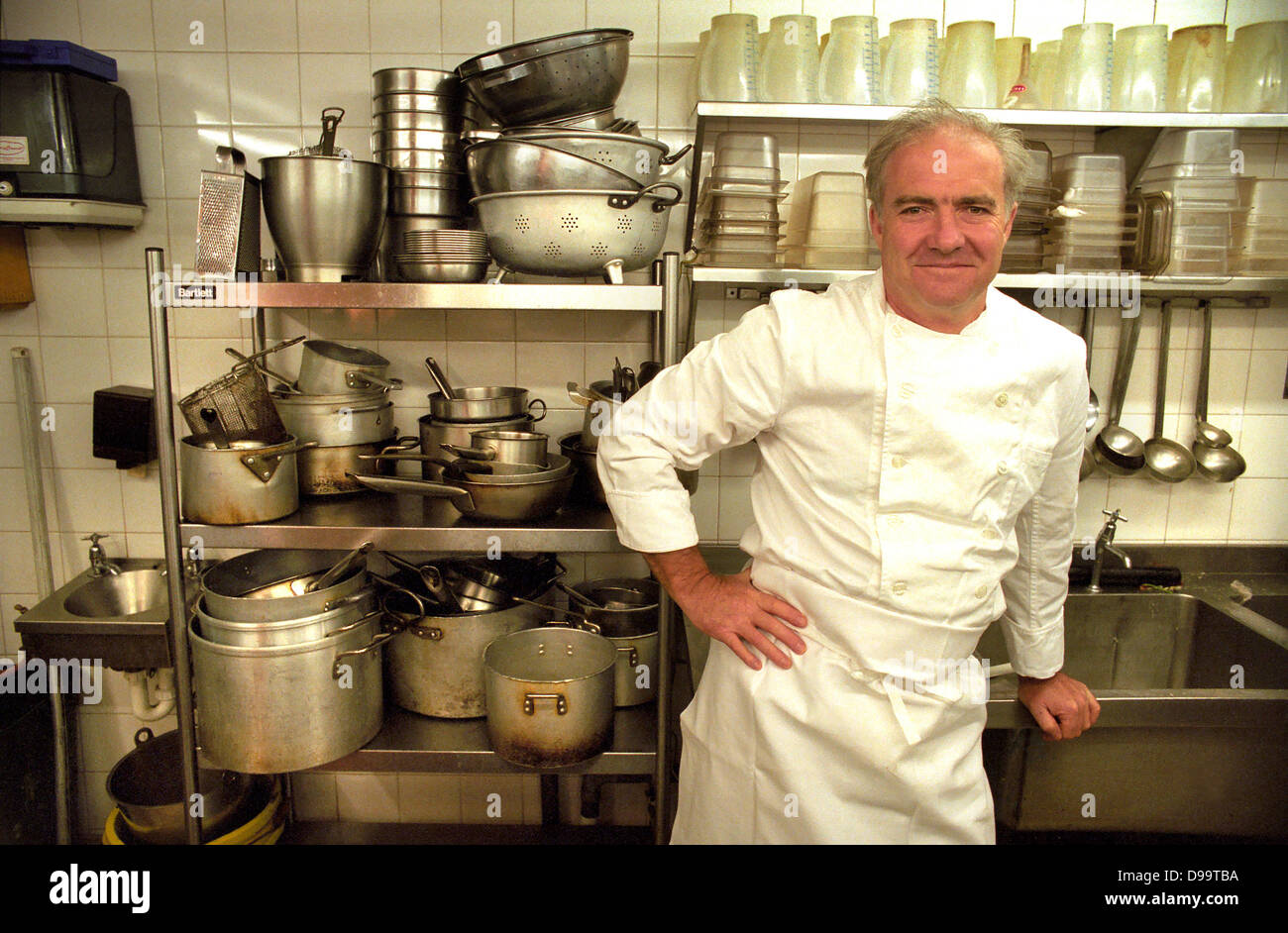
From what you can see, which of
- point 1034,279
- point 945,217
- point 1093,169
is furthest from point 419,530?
point 1093,169

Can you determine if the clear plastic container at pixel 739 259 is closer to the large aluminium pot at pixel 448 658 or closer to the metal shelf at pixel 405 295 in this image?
the metal shelf at pixel 405 295

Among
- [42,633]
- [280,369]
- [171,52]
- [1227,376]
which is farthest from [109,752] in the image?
[1227,376]

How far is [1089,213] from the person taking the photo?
1.83 meters

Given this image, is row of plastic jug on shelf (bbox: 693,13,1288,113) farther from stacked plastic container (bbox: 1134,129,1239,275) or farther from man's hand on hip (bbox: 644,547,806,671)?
man's hand on hip (bbox: 644,547,806,671)

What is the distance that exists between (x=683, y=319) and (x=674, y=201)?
48 centimetres

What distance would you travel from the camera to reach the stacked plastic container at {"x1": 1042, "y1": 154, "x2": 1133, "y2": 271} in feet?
6.01

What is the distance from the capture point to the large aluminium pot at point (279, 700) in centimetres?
154

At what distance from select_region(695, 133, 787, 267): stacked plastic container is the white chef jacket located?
460mm

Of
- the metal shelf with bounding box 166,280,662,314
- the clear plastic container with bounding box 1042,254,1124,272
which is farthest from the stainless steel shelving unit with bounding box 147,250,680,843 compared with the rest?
the clear plastic container with bounding box 1042,254,1124,272

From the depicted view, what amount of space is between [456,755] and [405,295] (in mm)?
853

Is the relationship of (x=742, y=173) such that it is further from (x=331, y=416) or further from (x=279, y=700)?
(x=279, y=700)

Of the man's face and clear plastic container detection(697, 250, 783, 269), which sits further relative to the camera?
clear plastic container detection(697, 250, 783, 269)
